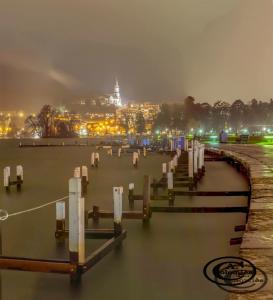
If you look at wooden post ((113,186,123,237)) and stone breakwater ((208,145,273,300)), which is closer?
stone breakwater ((208,145,273,300))

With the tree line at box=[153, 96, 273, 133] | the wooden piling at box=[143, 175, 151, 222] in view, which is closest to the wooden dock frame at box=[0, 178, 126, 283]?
the wooden piling at box=[143, 175, 151, 222]

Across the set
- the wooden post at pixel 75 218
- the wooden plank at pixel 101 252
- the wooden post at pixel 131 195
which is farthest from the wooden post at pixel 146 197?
the wooden post at pixel 75 218

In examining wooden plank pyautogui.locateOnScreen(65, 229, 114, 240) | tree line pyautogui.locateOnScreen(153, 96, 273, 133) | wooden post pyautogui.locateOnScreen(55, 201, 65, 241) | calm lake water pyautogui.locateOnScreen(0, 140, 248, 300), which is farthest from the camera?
tree line pyautogui.locateOnScreen(153, 96, 273, 133)

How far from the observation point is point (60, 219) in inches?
587

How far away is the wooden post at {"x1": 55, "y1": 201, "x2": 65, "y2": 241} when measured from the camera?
1459 cm

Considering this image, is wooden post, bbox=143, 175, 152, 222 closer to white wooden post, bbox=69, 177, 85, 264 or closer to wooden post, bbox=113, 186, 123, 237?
wooden post, bbox=113, 186, 123, 237

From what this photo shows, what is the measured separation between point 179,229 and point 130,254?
4.30 metres

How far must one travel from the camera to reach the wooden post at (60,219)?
14594mm

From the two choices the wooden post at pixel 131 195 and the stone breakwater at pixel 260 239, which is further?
the wooden post at pixel 131 195

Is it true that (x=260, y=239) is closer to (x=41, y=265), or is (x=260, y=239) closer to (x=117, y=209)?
(x=41, y=265)

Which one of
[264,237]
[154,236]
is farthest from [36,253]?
[264,237]

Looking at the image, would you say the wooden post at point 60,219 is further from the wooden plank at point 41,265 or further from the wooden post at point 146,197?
the wooden plank at point 41,265

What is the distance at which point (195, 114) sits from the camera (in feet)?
627

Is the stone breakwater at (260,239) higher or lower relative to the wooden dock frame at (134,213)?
higher
